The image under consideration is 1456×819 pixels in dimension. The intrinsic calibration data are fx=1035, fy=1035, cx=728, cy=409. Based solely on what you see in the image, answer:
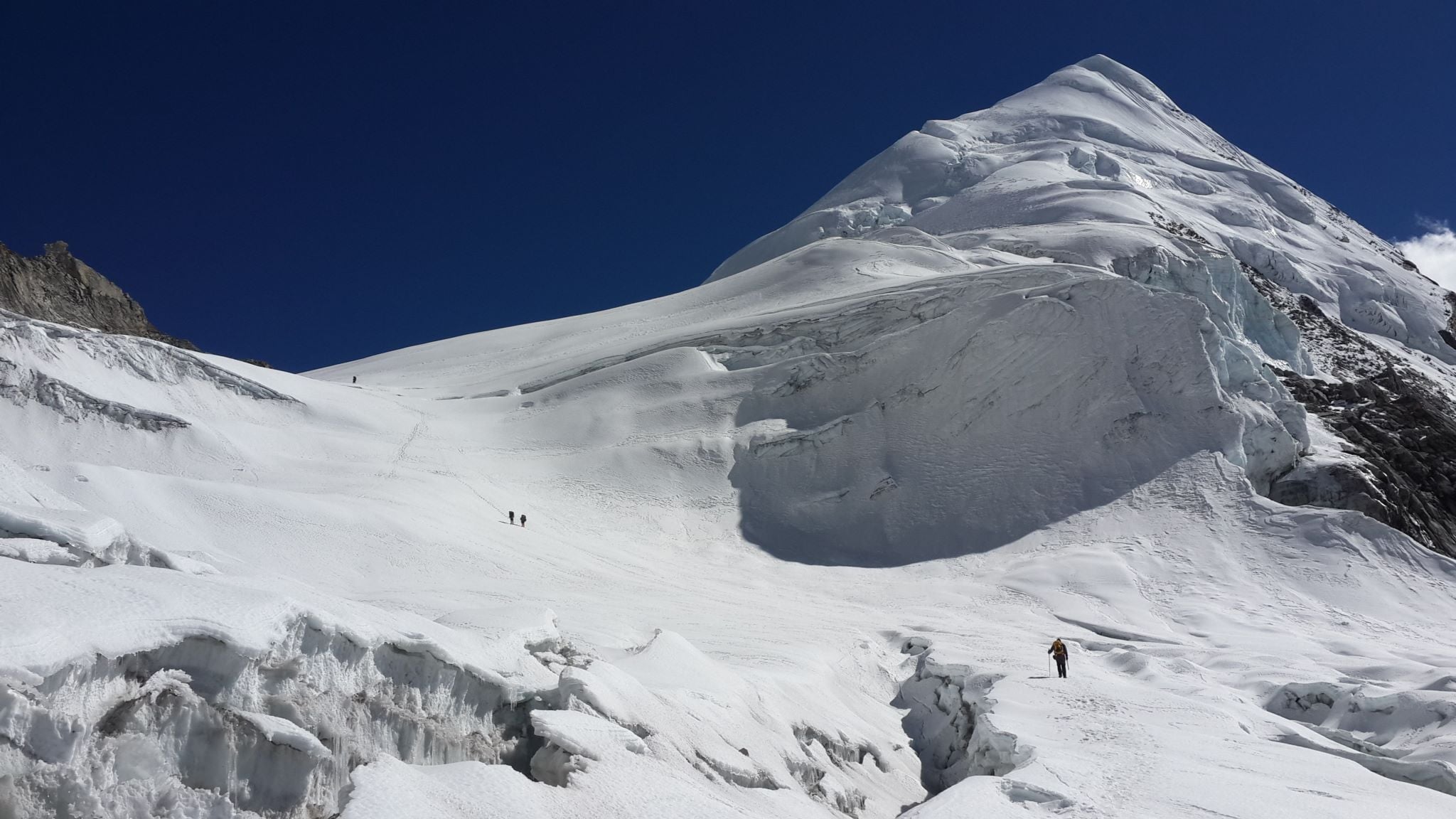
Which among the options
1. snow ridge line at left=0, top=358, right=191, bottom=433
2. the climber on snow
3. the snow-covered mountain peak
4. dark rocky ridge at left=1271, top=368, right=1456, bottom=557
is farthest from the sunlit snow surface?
the snow-covered mountain peak

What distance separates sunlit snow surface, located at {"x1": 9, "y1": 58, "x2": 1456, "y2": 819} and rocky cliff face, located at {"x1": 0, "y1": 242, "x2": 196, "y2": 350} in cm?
1066

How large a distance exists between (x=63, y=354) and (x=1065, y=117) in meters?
101

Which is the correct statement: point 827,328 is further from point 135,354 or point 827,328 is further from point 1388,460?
point 135,354

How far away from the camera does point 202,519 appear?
20719 millimetres

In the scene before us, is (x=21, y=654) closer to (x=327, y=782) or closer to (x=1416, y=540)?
(x=327, y=782)

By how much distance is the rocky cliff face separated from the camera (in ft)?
146

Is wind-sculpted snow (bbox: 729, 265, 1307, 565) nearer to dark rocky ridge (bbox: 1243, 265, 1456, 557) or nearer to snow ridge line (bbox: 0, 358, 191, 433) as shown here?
dark rocky ridge (bbox: 1243, 265, 1456, 557)

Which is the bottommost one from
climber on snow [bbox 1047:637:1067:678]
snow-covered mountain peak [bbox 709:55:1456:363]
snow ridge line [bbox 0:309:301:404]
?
climber on snow [bbox 1047:637:1067:678]

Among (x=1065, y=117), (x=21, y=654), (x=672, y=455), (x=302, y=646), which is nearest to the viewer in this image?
(x=21, y=654)

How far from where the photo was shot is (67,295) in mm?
48312

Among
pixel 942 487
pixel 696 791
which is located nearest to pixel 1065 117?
pixel 942 487

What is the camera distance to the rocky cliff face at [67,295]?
146 ft

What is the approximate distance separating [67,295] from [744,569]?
3708 cm

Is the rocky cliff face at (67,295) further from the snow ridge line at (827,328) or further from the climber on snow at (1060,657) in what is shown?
the climber on snow at (1060,657)
